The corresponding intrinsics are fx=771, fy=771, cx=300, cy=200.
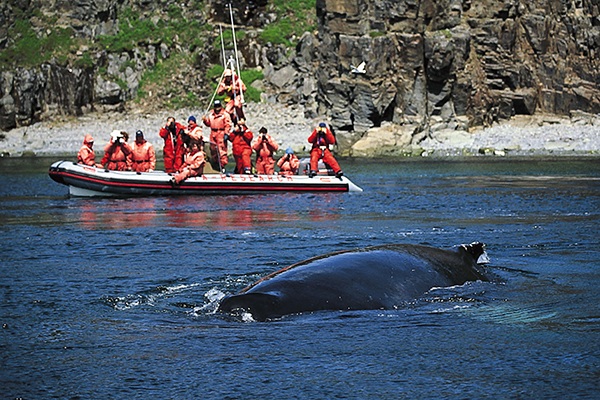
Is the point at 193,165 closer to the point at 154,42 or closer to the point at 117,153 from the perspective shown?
the point at 117,153

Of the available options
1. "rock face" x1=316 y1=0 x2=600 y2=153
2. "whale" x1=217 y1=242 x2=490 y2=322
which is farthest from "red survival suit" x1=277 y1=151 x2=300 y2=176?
"rock face" x1=316 y1=0 x2=600 y2=153

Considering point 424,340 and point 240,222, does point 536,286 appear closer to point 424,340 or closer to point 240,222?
point 424,340

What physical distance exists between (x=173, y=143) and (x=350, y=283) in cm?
1924

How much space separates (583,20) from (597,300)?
184 ft

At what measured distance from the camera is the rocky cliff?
50.2 m

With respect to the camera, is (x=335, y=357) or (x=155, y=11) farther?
(x=155, y=11)

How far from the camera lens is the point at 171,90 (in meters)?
69.6

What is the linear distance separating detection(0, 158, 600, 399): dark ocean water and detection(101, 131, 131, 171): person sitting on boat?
310 inches

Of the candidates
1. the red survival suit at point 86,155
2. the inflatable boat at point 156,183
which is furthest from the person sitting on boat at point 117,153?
the inflatable boat at point 156,183

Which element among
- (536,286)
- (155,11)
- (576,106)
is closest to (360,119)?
(576,106)

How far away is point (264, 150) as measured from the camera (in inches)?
984

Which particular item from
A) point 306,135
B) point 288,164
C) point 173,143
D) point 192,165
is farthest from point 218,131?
point 306,135

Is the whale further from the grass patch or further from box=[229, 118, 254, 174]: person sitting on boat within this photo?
the grass patch

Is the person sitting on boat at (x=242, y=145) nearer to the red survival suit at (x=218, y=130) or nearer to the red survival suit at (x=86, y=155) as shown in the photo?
the red survival suit at (x=218, y=130)
